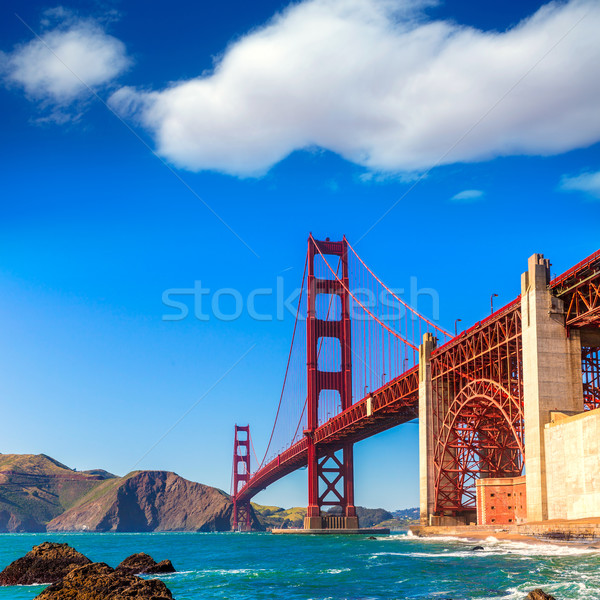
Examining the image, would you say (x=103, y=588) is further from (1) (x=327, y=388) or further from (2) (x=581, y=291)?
(1) (x=327, y=388)

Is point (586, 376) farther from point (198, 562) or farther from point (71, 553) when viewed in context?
point (71, 553)

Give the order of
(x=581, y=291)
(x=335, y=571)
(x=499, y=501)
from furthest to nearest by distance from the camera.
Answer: (x=499, y=501) < (x=581, y=291) < (x=335, y=571)

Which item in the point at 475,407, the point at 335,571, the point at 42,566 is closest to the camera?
the point at 42,566

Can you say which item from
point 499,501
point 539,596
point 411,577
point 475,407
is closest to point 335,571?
point 411,577

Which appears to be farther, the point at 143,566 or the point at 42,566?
the point at 143,566

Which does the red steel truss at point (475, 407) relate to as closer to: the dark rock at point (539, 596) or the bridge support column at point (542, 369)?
the bridge support column at point (542, 369)

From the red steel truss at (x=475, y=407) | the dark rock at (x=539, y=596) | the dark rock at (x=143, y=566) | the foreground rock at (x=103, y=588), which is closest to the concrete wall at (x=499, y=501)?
the red steel truss at (x=475, y=407)
